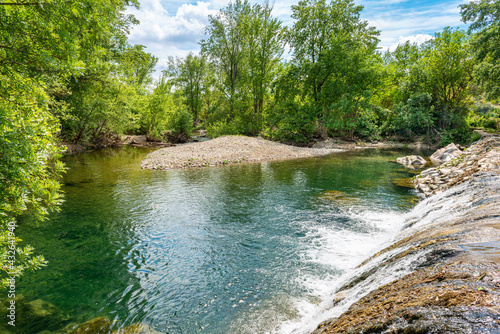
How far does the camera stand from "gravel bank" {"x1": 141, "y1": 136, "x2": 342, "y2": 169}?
19734mm

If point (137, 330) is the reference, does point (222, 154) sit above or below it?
above

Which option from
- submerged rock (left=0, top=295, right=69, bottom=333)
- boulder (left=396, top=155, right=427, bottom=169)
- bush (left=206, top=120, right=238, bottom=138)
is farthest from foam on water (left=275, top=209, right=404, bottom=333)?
bush (left=206, top=120, right=238, bottom=138)

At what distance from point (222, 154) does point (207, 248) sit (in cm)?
1613

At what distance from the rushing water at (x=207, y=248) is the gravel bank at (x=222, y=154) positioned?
614cm

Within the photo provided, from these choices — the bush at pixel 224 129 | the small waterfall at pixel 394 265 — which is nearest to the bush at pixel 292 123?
the bush at pixel 224 129

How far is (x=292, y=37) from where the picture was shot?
113ft

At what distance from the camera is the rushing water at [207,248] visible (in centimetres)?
470

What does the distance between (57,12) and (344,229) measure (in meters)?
8.78

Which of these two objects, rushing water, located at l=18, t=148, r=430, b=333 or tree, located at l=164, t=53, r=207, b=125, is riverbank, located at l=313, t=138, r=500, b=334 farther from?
tree, located at l=164, t=53, r=207, b=125

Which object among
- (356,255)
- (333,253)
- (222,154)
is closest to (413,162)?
(222,154)

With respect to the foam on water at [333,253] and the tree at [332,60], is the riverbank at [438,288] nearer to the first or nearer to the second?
the foam on water at [333,253]

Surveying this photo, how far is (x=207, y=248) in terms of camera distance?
707 centimetres

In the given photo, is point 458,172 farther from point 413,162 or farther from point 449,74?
point 449,74

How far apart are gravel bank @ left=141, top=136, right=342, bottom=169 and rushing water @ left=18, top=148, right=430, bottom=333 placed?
20.1 feet
